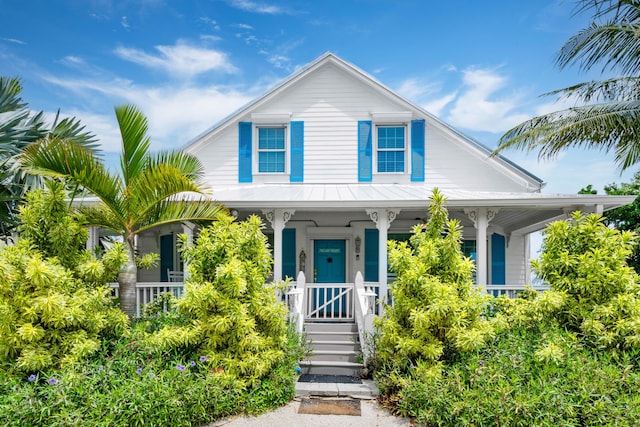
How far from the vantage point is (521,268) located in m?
11.7

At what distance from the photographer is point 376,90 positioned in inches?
434

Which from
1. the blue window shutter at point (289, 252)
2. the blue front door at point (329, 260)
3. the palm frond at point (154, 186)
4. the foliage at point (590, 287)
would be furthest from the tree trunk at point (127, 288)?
the foliage at point (590, 287)

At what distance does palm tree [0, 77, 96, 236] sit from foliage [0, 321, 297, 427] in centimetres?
618

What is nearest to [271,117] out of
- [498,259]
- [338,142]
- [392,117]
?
[338,142]

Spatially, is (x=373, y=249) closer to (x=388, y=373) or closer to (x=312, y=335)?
(x=312, y=335)

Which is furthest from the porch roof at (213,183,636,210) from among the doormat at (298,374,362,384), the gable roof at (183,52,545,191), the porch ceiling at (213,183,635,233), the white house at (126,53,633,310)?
the doormat at (298,374,362,384)

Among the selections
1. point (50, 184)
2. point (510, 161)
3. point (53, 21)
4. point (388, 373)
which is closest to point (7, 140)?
point (53, 21)

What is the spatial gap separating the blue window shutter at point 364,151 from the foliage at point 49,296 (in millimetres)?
6733

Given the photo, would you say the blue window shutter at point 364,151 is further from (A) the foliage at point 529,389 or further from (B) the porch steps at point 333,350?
(A) the foliage at point 529,389

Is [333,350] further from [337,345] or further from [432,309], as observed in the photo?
[432,309]

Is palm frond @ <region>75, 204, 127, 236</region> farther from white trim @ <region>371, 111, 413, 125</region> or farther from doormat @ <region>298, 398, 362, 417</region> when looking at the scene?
white trim @ <region>371, 111, 413, 125</region>

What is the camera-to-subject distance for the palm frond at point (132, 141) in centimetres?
644

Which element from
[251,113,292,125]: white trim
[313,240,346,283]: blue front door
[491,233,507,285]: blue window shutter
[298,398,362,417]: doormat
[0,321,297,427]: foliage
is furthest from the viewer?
[313,240,346,283]: blue front door

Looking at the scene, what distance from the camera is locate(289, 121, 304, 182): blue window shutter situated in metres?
10.8
